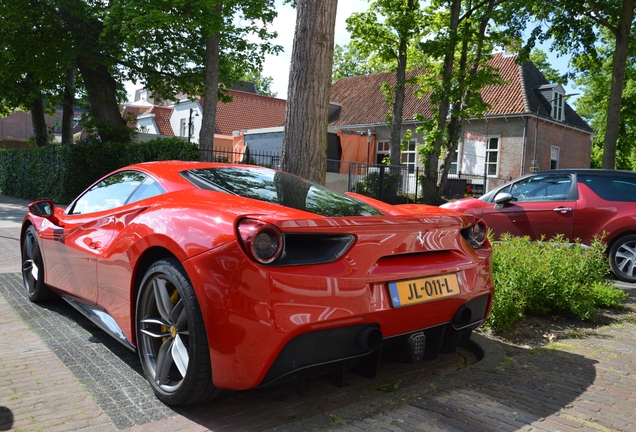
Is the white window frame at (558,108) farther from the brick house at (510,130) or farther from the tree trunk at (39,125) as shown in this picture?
the tree trunk at (39,125)

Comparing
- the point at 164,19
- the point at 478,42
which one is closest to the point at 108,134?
the point at 164,19

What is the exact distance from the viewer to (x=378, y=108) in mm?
34375

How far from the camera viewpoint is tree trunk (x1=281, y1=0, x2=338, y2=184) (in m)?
5.59

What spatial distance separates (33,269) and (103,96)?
52.3 ft

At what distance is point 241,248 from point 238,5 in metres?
17.0

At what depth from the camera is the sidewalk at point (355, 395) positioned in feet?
8.99

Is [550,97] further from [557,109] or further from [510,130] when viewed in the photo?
[510,130]

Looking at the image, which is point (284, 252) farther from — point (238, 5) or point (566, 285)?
point (238, 5)

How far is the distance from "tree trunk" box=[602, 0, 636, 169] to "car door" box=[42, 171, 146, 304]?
38.8 feet

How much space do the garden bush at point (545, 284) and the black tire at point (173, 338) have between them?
2637mm

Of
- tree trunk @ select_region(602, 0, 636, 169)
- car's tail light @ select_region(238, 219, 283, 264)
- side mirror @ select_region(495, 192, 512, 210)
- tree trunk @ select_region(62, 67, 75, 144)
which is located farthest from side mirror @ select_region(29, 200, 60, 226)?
tree trunk @ select_region(62, 67, 75, 144)

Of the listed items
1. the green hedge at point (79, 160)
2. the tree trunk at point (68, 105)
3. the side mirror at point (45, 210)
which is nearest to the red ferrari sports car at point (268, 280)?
the side mirror at point (45, 210)

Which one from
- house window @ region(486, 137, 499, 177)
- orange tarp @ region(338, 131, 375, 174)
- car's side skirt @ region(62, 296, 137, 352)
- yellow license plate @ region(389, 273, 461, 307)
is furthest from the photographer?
house window @ region(486, 137, 499, 177)

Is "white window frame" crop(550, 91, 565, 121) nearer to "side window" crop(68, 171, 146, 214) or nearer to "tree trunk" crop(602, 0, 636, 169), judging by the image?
"tree trunk" crop(602, 0, 636, 169)
